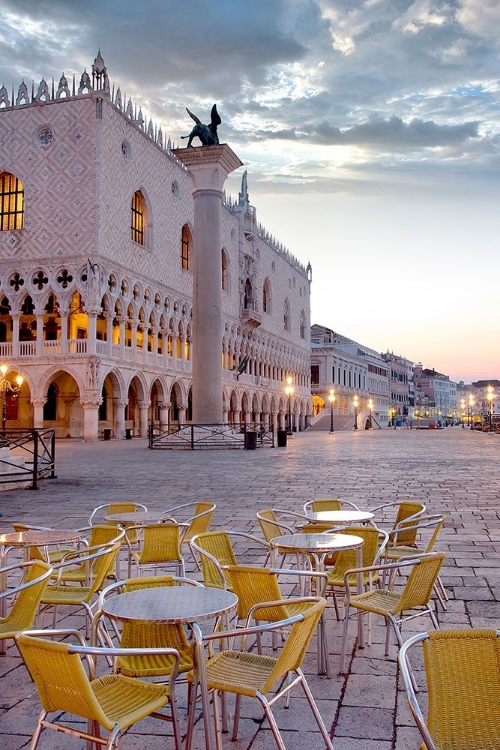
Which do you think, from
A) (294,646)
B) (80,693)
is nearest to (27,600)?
(80,693)

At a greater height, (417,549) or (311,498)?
(417,549)

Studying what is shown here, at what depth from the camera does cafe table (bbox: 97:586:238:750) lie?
2.97 m

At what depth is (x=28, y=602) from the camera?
13.0 ft

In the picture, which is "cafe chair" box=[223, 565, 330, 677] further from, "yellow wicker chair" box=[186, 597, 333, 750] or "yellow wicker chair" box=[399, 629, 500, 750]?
"yellow wicker chair" box=[399, 629, 500, 750]

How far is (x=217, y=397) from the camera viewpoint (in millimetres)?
28406

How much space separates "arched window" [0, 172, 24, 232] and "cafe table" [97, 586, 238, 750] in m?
37.6

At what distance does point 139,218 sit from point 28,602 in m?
40.2

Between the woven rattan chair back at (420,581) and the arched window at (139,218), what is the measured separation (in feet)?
129

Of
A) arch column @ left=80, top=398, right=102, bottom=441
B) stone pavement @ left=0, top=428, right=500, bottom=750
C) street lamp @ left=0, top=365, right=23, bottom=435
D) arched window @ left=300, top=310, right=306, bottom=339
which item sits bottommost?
stone pavement @ left=0, top=428, right=500, bottom=750

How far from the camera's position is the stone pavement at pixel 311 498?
3.54 m

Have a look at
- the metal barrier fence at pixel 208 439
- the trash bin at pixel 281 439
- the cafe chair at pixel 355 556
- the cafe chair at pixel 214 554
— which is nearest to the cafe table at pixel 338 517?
the cafe chair at pixel 355 556

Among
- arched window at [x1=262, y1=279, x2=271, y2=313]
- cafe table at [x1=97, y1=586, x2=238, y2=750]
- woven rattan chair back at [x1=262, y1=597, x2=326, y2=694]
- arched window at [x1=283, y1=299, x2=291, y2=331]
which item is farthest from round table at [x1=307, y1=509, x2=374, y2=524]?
arched window at [x1=283, y1=299, x2=291, y2=331]

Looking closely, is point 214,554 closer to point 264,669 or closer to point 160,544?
point 160,544

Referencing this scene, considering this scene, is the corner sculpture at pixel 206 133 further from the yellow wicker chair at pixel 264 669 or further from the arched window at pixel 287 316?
the arched window at pixel 287 316
